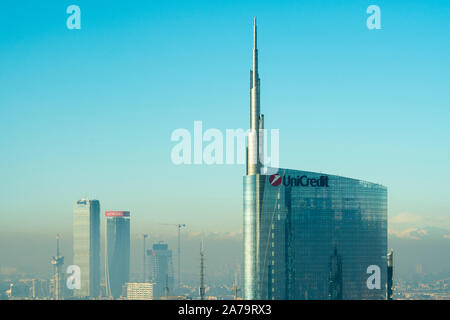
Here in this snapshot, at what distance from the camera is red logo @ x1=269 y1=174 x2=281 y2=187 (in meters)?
113

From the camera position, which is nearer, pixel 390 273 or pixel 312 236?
pixel 312 236

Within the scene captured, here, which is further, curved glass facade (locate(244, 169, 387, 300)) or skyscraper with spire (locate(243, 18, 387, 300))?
curved glass facade (locate(244, 169, 387, 300))

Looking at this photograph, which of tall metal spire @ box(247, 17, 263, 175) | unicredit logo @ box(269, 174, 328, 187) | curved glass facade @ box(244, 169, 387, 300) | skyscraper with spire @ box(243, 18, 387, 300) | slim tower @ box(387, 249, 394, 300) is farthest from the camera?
slim tower @ box(387, 249, 394, 300)

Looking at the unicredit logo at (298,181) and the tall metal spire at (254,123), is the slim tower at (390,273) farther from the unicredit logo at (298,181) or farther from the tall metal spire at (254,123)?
the tall metal spire at (254,123)

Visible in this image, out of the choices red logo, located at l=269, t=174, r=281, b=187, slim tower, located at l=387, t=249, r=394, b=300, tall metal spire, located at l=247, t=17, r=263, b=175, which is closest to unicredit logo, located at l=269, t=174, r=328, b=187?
red logo, located at l=269, t=174, r=281, b=187

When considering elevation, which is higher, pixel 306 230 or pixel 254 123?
pixel 254 123

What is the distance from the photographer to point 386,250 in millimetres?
129000

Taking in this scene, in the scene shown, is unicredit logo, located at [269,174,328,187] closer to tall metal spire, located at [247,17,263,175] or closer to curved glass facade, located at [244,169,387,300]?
curved glass facade, located at [244,169,387,300]

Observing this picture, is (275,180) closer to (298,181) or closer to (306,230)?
(298,181)

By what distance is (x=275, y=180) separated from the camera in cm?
11381

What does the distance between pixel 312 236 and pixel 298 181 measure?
11285 mm

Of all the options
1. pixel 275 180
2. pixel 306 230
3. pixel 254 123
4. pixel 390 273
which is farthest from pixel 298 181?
pixel 390 273
